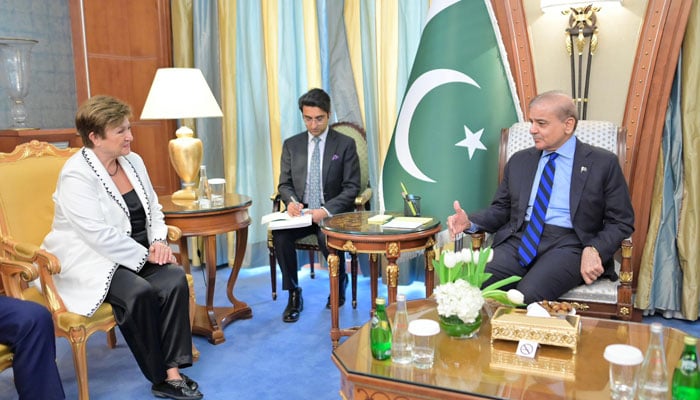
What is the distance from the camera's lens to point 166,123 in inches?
169

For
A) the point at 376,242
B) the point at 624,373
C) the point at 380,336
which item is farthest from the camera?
the point at 376,242

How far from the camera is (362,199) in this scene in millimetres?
3463

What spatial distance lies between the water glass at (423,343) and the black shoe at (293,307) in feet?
5.70

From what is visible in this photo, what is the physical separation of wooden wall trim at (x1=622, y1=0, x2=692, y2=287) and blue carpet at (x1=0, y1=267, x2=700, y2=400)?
721 millimetres

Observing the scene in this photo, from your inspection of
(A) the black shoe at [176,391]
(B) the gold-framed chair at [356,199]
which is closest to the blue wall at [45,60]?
(B) the gold-framed chair at [356,199]

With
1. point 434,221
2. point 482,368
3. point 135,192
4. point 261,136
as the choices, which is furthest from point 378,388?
point 261,136

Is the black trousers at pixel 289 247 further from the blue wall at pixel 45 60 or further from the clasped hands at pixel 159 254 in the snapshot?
the blue wall at pixel 45 60

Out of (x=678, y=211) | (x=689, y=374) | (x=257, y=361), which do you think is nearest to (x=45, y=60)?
(x=257, y=361)

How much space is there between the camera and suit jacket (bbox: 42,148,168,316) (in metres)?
2.39

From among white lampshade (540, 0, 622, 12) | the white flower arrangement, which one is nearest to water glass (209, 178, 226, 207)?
the white flower arrangement

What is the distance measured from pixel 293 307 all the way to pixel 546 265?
152cm

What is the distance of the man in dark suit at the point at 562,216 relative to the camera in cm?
246

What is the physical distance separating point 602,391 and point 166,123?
3.57m

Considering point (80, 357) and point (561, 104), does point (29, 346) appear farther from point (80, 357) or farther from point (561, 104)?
point (561, 104)
